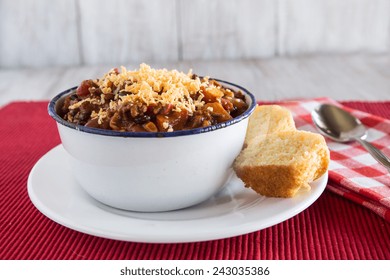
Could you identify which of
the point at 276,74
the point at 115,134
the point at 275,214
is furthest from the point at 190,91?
the point at 276,74

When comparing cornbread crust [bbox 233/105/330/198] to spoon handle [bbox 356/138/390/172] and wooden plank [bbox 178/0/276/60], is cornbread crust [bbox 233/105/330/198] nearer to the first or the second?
spoon handle [bbox 356/138/390/172]

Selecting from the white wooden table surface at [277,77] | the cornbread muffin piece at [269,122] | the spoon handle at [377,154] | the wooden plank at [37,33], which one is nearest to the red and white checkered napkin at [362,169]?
the spoon handle at [377,154]

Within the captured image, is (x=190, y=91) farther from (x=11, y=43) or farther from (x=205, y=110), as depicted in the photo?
Result: (x=11, y=43)

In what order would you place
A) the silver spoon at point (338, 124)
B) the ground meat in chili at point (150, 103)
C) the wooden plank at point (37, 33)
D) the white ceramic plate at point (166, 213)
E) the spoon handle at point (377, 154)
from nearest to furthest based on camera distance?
the white ceramic plate at point (166, 213) < the ground meat in chili at point (150, 103) < the spoon handle at point (377, 154) < the silver spoon at point (338, 124) < the wooden plank at point (37, 33)

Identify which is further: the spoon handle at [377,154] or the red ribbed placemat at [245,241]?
the spoon handle at [377,154]

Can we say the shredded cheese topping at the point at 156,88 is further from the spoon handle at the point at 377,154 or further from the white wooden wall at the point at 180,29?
the white wooden wall at the point at 180,29
